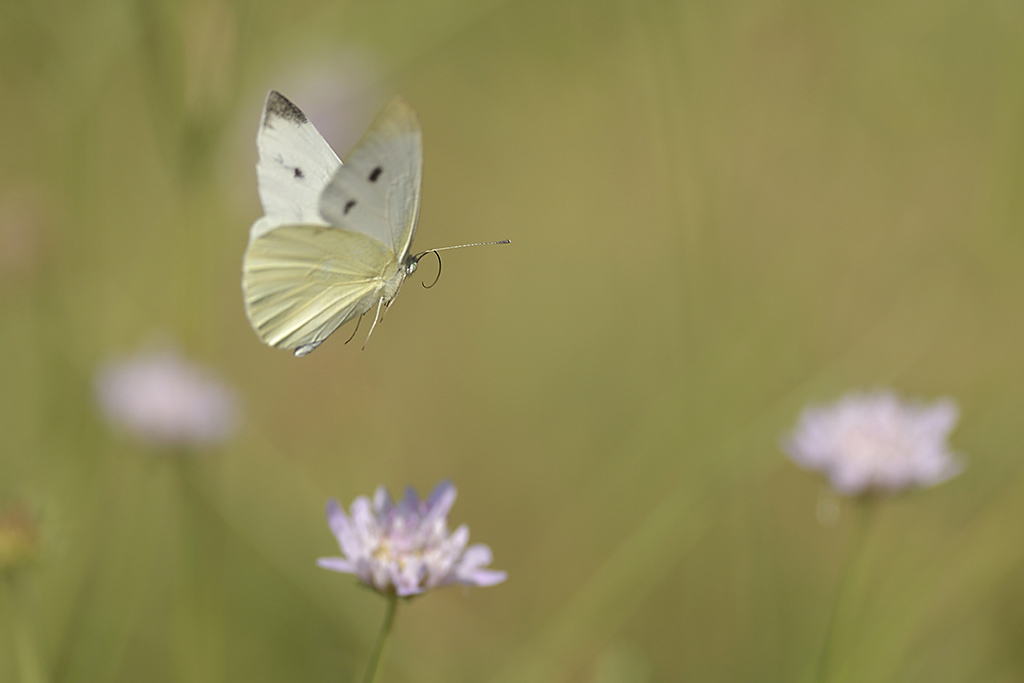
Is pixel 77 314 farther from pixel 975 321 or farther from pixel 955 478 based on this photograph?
pixel 975 321

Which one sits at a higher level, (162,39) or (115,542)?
(162,39)

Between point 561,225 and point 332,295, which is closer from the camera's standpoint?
point 332,295

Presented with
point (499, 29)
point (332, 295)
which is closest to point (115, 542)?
point (332, 295)

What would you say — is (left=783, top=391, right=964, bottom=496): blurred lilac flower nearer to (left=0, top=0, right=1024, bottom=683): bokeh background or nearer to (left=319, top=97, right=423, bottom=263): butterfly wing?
(left=0, top=0, right=1024, bottom=683): bokeh background

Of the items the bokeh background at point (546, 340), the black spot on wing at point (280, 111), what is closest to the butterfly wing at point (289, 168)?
the black spot on wing at point (280, 111)

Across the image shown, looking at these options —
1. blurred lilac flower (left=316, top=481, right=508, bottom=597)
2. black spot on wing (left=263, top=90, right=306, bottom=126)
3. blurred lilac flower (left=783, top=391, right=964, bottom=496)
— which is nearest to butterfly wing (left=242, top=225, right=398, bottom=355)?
black spot on wing (left=263, top=90, right=306, bottom=126)

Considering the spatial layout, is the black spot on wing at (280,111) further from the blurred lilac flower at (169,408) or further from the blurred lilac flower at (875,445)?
the blurred lilac flower at (875,445)

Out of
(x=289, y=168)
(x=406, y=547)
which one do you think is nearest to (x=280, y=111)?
(x=289, y=168)
